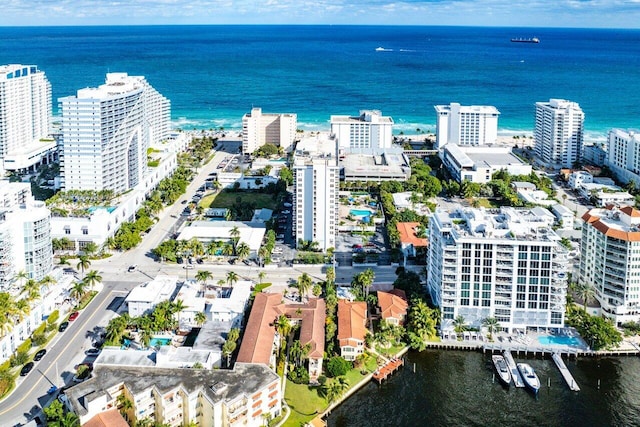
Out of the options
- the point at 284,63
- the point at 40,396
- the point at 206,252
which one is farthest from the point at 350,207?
the point at 284,63

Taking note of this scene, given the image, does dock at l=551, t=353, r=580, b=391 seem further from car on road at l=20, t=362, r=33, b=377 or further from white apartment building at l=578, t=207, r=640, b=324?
car on road at l=20, t=362, r=33, b=377

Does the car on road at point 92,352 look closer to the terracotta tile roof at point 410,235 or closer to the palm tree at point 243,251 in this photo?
the palm tree at point 243,251

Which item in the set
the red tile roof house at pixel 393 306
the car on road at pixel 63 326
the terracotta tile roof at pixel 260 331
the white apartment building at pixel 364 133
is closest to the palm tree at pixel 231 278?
the terracotta tile roof at pixel 260 331

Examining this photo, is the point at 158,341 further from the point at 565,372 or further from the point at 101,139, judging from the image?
the point at 101,139

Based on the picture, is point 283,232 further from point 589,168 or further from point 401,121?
point 401,121

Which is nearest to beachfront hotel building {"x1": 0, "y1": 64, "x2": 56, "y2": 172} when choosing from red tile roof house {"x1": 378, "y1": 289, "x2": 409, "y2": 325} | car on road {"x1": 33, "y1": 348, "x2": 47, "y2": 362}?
car on road {"x1": 33, "y1": 348, "x2": 47, "y2": 362}
